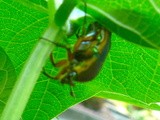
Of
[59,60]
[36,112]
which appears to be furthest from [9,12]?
[36,112]

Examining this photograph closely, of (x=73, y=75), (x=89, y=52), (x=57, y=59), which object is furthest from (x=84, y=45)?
(x=57, y=59)

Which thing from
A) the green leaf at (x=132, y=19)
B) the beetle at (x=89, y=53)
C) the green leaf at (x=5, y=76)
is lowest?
the green leaf at (x=5, y=76)

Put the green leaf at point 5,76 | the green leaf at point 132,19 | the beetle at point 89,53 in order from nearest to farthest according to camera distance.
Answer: the green leaf at point 132,19 → the beetle at point 89,53 → the green leaf at point 5,76

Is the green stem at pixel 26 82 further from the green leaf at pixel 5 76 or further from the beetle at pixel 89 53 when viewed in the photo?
the green leaf at pixel 5 76

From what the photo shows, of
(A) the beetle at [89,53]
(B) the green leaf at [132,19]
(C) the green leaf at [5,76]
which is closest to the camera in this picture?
(B) the green leaf at [132,19]

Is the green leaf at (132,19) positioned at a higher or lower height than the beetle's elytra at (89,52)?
higher

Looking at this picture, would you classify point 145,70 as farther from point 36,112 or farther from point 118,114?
point 118,114

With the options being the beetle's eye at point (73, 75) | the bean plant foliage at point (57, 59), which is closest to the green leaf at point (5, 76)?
the bean plant foliage at point (57, 59)
